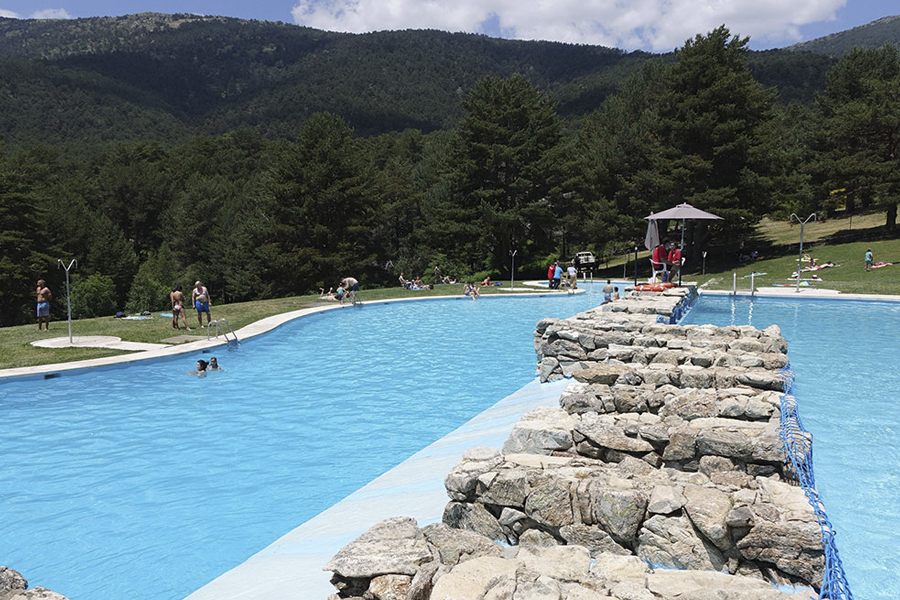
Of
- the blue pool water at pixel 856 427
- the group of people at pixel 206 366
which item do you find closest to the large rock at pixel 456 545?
the blue pool water at pixel 856 427

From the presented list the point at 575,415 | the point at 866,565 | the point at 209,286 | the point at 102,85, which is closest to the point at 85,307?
the point at 209,286

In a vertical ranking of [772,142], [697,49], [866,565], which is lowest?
[866,565]

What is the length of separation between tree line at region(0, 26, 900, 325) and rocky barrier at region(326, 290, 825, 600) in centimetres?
3113

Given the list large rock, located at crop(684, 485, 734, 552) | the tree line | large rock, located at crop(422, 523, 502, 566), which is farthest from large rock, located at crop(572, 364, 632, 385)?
the tree line

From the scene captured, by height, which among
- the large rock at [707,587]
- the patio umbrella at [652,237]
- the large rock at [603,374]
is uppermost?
the patio umbrella at [652,237]

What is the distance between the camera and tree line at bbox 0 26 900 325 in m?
36.6

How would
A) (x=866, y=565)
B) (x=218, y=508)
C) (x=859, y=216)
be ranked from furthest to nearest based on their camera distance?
(x=859, y=216), (x=218, y=508), (x=866, y=565)

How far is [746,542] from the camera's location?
14.1 ft

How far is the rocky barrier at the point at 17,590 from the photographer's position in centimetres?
365

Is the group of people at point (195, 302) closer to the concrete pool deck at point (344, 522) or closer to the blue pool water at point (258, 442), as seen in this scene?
the blue pool water at point (258, 442)

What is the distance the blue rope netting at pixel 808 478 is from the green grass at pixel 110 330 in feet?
49.7

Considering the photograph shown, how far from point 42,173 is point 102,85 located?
133 metres

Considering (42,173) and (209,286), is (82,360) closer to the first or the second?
(209,286)

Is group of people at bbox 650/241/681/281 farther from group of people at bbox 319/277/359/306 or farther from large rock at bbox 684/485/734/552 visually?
large rock at bbox 684/485/734/552
